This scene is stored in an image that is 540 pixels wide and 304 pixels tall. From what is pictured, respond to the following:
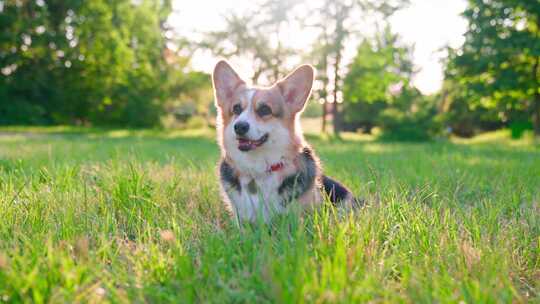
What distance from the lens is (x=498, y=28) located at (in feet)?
54.1

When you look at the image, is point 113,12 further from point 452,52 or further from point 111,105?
point 452,52

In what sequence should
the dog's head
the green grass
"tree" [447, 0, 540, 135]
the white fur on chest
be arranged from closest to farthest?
1. the green grass
2. the white fur on chest
3. the dog's head
4. "tree" [447, 0, 540, 135]

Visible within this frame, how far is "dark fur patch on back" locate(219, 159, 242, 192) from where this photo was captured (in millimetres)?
2895

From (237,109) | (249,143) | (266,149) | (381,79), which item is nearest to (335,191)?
(266,149)

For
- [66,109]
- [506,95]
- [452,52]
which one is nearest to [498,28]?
[452,52]

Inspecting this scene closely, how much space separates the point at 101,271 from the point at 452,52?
18.8m

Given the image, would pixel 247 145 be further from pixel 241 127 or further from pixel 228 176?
pixel 228 176

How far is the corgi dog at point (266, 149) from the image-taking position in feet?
9.09

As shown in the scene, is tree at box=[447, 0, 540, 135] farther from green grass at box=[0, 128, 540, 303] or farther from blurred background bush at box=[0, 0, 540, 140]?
green grass at box=[0, 128, 540, 303]

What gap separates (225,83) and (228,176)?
88 cm

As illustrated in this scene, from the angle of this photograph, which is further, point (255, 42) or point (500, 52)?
point (255, 42)

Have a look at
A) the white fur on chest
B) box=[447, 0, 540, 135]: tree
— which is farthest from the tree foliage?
the white fur on chest

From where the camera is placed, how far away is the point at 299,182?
2.79m

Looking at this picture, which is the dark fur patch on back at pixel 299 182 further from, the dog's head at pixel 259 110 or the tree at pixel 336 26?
the tree at pixel 336 26
